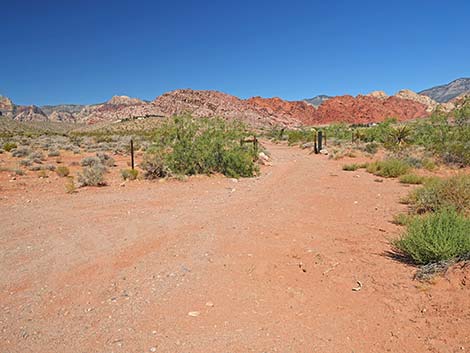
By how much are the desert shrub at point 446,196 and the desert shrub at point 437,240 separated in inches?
107

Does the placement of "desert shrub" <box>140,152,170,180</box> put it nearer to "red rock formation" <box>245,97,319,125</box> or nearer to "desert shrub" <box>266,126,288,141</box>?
"desert shrub" <box>266,126,288,141</box>

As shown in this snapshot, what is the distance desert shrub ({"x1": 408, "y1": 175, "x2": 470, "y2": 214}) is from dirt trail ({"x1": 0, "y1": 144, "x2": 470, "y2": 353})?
2.42ft

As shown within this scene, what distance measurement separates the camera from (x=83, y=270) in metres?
6.09

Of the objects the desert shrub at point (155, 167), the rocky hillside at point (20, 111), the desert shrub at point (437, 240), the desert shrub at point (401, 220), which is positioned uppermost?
the rocky hillside at point (20, 111)

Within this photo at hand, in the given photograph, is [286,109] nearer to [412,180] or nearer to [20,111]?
[20,111]

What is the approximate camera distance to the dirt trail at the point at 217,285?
4.04 m

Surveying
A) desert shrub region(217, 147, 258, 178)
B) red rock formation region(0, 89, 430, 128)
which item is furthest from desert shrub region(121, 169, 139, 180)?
red rock formation region(0, 89, 430, 128)

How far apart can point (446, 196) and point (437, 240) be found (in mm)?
3926

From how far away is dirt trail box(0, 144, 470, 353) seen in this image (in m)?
4.04

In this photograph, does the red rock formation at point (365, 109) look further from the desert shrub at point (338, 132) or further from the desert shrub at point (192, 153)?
the desert shrub at point (192, 153)

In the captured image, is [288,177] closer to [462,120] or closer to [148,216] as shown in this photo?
[148,216]

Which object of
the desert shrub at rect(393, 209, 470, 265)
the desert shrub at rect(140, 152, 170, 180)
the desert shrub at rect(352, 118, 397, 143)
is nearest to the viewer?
the desert shrub at rect(393, 209, 470, 265)

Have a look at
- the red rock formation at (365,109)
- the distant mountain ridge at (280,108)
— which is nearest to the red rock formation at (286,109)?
the distant mountain ridge at (280,108)

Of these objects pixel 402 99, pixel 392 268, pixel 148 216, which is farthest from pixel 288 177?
pixel 402 99
